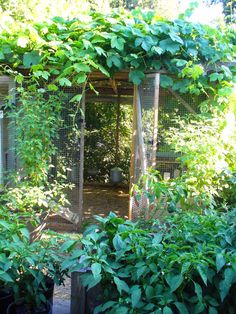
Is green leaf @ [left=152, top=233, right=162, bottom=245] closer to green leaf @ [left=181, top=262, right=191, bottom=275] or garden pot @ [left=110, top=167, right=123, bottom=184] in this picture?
green leaf @ [left=181, top=262, right=191, bottom=275]

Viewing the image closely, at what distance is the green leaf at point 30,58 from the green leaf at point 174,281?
10.7 ft

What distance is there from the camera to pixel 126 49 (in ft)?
13.9

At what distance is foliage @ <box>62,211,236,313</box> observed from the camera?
162 cm

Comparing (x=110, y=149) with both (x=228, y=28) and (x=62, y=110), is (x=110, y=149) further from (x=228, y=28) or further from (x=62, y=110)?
(x=228, y=28)

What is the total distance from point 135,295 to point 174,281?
0.20m

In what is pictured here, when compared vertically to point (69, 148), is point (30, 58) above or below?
above

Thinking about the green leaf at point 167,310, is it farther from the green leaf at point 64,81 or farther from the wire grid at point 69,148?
the wire grid at point 69,148

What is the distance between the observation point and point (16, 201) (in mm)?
3373

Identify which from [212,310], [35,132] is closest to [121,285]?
[212,310]

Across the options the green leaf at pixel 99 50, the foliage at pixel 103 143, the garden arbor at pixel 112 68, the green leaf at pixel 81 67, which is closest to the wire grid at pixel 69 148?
the garden arbor at pixel 112 68

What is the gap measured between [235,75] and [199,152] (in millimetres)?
1433

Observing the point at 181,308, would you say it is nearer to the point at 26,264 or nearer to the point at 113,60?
the point at 26,264

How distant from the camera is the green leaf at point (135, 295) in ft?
5.25

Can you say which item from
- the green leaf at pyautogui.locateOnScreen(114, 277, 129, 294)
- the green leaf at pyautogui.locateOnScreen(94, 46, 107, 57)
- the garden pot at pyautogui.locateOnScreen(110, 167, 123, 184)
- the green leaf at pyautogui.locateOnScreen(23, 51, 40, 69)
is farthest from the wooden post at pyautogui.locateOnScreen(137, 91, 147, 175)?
the garden pot at pyautogui.locateOnScreen(110, 167, 123, 184)
